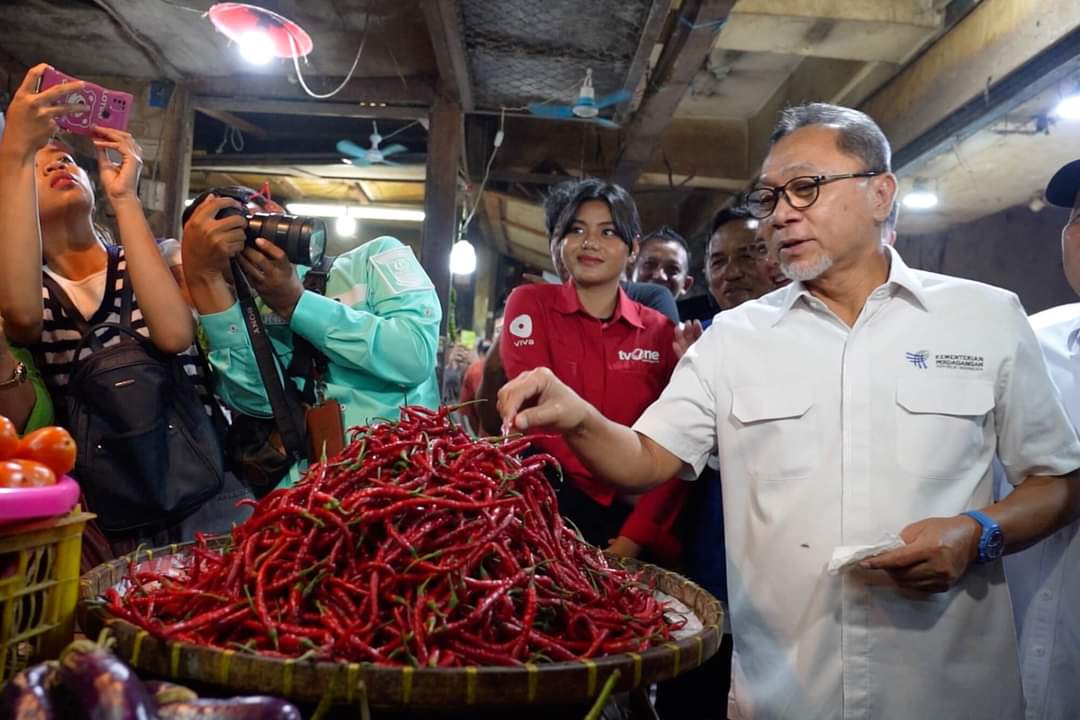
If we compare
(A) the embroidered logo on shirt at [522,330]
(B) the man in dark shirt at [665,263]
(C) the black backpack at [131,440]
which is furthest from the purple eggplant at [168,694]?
(B) the man in dark shirt at [665,263]

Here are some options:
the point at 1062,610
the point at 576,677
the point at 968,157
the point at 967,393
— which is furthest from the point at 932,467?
the point at 968,157

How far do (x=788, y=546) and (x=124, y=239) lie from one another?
2195mm

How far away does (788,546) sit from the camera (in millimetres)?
2102

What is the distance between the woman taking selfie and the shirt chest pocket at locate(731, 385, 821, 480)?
164 centimetres

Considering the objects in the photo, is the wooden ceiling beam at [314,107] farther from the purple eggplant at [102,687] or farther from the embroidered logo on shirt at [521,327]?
the purple eggplant at [102,687]

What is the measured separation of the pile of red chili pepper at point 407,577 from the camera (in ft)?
4.25

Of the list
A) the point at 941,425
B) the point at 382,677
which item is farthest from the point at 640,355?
the point at 382,677

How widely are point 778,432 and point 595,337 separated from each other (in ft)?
3.83

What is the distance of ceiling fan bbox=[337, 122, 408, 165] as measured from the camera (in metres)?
7.17

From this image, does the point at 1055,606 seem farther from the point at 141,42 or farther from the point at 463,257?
the point at 463,257

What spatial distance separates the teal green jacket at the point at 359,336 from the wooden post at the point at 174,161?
3.22 meters

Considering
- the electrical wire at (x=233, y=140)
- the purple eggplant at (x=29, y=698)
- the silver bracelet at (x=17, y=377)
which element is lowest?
the purple eggplant at (x=29, y=698)

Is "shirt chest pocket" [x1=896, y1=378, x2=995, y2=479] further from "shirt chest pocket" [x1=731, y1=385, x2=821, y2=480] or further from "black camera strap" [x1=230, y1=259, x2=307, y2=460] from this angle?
"black camera strap" [x1=230, y1=259, x2=307, y2=460]

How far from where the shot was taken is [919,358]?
2.15 metres
